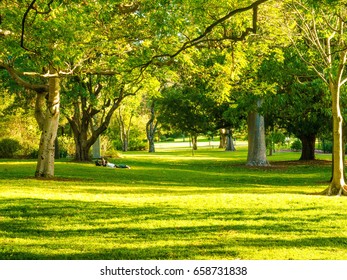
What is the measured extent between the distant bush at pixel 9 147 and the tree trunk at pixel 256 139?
61.4 ft

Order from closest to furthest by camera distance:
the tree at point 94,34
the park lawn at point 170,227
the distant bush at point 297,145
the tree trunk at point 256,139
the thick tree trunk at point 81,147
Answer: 1. the park lawn at point 170,227
2. the tree at point 94,34
3. the thick tree trunk at point 81,147
4. the tree trunk at point 256,139
5. the distant bush at point 297,145

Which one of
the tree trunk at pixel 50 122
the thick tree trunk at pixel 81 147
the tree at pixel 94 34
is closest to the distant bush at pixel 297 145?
the thick tree trunk at pixel 81 147

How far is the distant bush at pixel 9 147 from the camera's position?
154 feet

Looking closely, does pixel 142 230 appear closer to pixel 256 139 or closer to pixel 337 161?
pixel 337 161

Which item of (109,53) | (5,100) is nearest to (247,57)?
(109,53)

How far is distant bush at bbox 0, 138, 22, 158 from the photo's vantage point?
46.9 meters

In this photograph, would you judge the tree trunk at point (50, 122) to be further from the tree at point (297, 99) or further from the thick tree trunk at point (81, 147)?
the thick tree trunk at point (81, 147)

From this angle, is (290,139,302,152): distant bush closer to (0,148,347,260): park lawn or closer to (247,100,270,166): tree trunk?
(247,100,270,166): tree trunk

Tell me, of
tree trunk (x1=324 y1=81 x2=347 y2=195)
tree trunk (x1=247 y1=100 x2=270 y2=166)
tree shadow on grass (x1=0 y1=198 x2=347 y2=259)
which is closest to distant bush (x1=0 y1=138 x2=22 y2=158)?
tree trunk (x1=247 y1=100 x2=270 y2=166)

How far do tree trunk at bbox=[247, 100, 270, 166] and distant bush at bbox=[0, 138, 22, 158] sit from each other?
1872cm

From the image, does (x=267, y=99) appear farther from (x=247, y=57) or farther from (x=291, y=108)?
(x=247, y=57)

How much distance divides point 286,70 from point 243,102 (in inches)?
169

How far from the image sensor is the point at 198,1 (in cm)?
1614

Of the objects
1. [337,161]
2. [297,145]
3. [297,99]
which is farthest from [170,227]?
[297,145]
